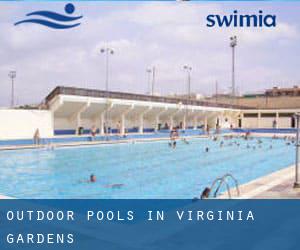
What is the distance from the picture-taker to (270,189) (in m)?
7.65

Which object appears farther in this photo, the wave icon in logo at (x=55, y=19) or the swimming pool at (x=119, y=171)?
the wave icon in logo at (x=55, y=19)

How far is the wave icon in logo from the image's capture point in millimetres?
19266

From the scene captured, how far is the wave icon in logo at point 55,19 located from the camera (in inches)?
758

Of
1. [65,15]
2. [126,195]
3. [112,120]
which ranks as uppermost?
[65,15]

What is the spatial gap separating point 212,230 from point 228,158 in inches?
529

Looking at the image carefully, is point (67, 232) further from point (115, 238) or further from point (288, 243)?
point (288, 243)

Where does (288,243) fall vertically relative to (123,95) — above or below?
below

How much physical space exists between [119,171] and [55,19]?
1042 centimetres

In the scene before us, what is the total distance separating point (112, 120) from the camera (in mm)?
33281

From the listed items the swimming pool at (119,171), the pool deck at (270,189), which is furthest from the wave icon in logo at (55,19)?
the pool deck at (270,189)

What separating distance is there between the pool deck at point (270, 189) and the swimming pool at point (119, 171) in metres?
2.07

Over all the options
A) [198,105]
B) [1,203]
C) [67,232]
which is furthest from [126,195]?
[198,105]

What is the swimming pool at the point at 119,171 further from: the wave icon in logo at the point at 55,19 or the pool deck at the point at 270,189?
the wave icon in logo at the point at 55,19

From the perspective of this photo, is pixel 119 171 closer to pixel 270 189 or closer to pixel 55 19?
pixel 270 189
